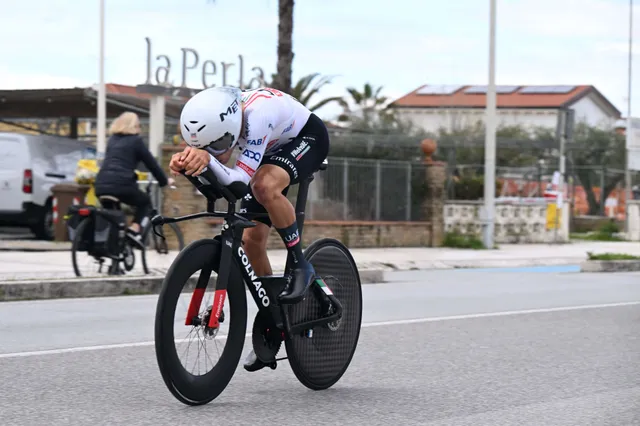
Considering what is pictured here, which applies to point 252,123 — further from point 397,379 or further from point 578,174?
point 578,174

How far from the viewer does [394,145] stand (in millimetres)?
31094

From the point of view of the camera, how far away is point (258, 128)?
19.2ft

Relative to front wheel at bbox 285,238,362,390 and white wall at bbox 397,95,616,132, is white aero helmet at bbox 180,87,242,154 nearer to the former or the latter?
front wheel at bbox 285,238,362,390

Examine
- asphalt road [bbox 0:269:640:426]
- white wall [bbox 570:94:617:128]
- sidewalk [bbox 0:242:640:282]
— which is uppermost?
white wall [bbox 570:94:617:128]

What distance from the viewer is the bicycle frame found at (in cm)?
581

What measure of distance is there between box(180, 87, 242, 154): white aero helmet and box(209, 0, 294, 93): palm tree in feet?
58.3

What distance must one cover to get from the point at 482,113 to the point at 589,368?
58981mm

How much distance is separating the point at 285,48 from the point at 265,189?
57.7 feet

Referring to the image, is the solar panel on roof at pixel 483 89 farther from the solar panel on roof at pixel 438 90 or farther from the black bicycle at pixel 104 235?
the black bicycle at pixel 104 235

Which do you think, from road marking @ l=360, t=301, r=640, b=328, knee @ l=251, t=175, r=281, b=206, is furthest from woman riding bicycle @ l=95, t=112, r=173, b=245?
knee @ l=251, t=175, r=281, b=206

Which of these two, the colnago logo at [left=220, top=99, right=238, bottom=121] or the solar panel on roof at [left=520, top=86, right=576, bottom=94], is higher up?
the solar panel on roof at [left=520, top=86, right=576, bottom=94]

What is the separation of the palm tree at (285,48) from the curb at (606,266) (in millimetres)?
7227

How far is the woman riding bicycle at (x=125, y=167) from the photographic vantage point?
1273 cm

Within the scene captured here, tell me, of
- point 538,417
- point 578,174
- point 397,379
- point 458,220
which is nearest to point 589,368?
point 397,379
